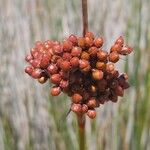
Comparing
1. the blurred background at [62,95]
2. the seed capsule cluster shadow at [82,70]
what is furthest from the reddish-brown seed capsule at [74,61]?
the blurred background at [62,95]

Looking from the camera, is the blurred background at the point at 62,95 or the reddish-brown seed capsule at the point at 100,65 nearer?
the reddish-brown seed capsule at the point at 100,65

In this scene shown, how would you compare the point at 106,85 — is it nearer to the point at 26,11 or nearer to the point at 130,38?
the point at 130,38

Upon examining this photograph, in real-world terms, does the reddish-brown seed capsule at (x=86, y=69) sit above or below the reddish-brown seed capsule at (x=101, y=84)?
above

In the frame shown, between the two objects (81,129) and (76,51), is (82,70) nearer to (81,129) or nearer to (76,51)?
(76,51)

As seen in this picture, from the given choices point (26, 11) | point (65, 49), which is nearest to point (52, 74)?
point (65, 49)

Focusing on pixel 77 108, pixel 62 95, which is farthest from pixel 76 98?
pixel 62 95

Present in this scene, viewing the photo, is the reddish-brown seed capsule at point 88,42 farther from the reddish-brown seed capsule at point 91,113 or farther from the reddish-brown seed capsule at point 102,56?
the reddish-brown seed capsule at point 91,113
